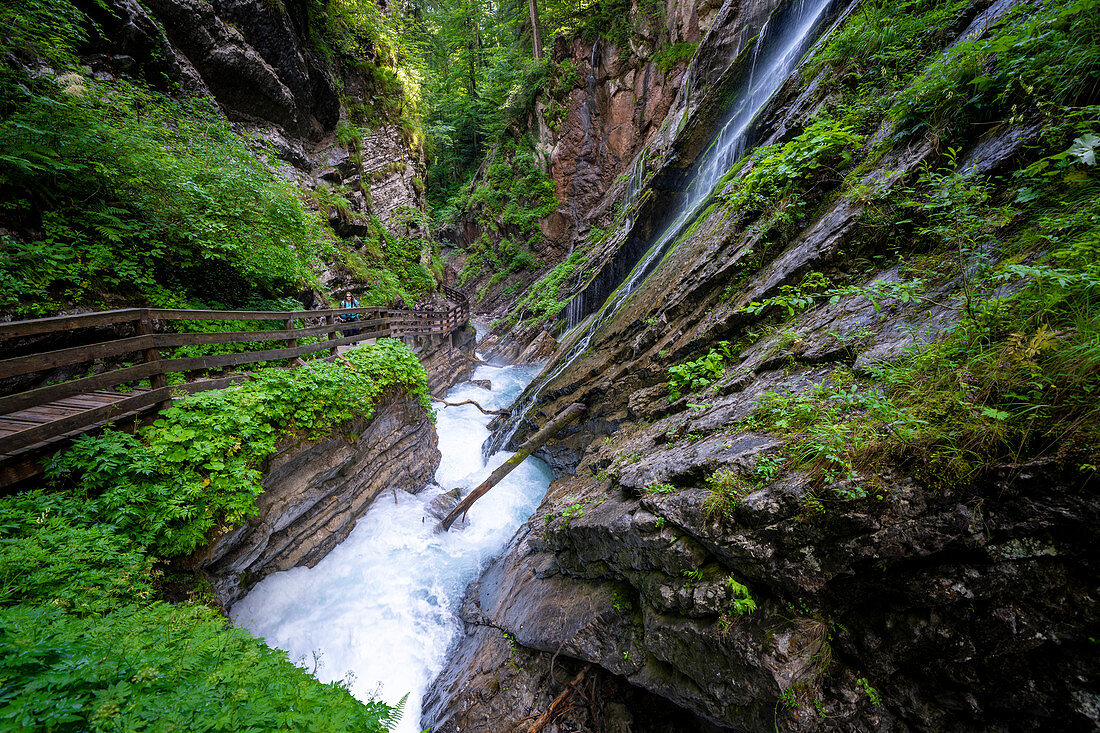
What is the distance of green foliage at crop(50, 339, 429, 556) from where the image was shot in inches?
129

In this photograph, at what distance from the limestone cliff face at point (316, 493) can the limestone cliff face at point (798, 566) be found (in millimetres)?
2774

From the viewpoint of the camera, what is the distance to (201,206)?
20.3 ft

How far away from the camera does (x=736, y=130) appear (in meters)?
9.99

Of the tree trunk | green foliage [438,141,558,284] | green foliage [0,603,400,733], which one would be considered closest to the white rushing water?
green foliage [0,603,400,733]

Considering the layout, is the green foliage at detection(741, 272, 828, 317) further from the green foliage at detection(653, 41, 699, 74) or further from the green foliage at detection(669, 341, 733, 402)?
→ the green foliage at detection(653, 41, 699, 74)

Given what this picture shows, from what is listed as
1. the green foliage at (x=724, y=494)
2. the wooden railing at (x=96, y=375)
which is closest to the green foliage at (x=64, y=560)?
the wooden railing at (x=96, y=375)

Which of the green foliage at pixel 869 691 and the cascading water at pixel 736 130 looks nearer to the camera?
the green foliage at pixel 869 691

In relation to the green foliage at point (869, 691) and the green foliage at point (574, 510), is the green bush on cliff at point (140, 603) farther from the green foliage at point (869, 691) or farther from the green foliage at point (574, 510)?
the green foliage at point (869, 691)

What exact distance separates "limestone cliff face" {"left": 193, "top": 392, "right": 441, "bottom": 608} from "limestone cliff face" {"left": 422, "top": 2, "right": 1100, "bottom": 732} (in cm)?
277

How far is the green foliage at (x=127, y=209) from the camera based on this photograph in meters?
4.60

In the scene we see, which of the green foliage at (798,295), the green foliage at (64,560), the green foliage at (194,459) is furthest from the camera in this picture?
the green foliage at (798,295)

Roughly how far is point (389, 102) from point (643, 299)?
55.9 feet

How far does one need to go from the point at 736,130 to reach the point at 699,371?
8.92 metres

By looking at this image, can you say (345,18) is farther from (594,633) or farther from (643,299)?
(594,633)
